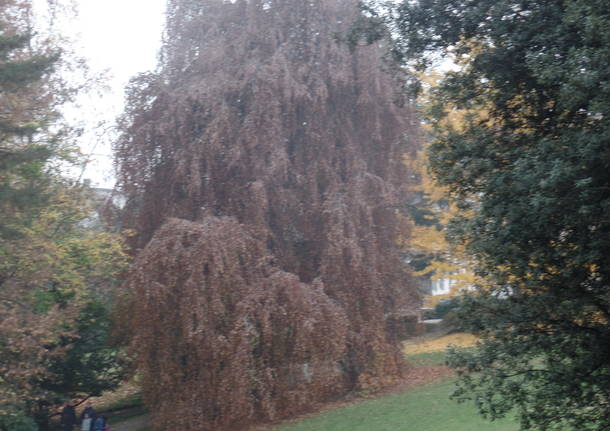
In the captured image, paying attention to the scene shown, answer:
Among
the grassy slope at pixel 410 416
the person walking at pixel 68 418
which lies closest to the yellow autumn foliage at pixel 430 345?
the grassy slope at pixel 410 416

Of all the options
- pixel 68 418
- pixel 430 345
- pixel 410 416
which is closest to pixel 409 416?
pixel 410 416

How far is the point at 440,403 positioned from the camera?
16.3m

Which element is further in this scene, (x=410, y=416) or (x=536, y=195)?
(x=410, y=416)

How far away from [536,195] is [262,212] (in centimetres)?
1172

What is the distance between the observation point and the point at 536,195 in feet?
21.5

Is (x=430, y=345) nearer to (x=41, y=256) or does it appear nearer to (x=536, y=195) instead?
(x=41, y=256)

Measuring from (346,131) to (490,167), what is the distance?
11822mm

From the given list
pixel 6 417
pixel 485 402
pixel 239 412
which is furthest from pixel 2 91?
pixel 485 402

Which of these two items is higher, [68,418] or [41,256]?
[41,256]

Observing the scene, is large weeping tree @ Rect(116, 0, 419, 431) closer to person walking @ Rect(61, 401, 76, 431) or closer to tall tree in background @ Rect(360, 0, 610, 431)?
person walking @ Rect(61, 401, 76, 431)

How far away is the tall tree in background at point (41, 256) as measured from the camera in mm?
13727

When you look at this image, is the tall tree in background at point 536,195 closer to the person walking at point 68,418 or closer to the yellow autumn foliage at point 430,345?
the person walking at point 68,418

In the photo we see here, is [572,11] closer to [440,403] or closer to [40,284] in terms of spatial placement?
[440,403]

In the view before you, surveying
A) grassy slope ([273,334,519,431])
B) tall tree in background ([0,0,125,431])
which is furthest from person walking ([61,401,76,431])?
grassy slope ([273,334,519,431])
